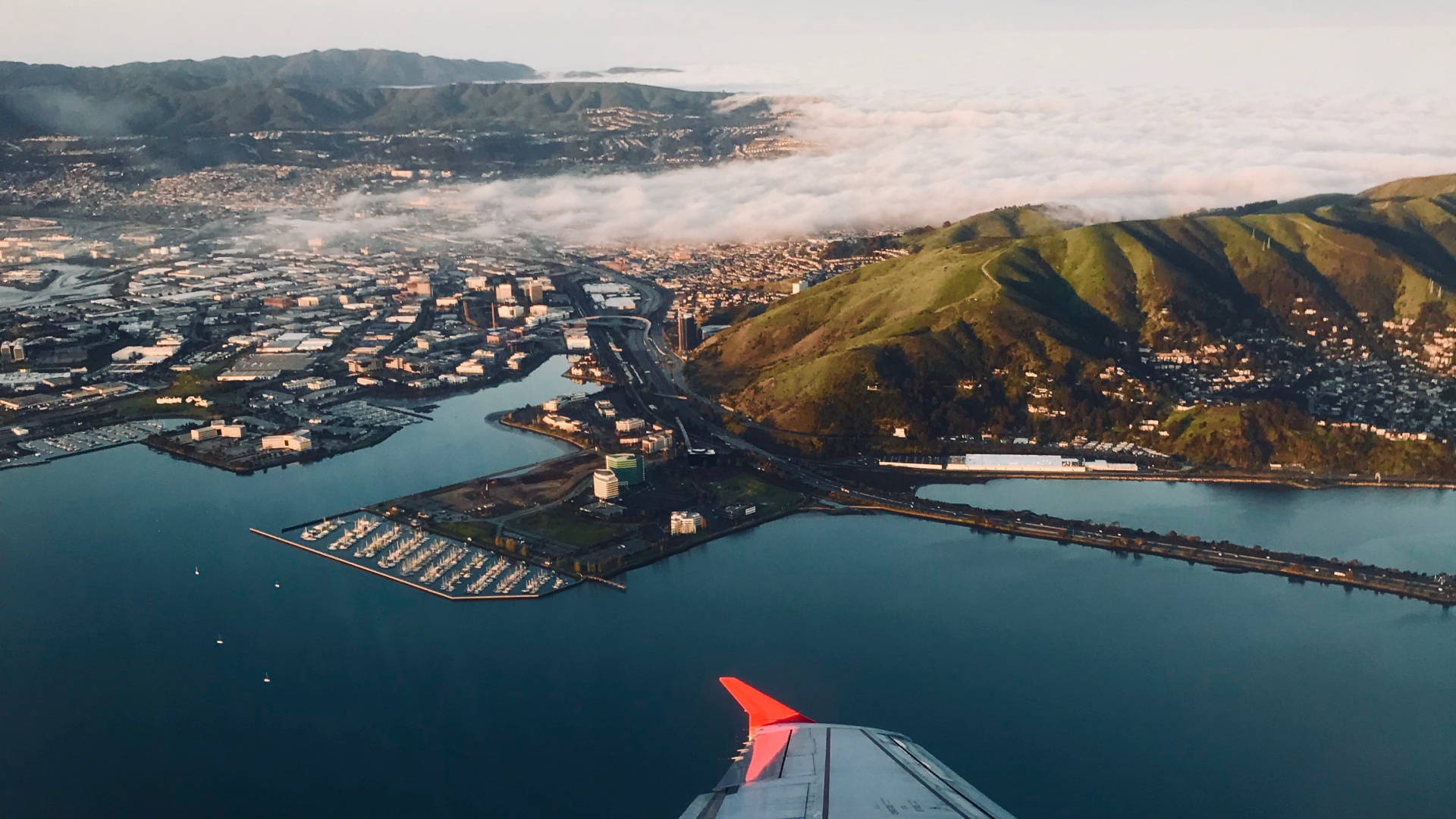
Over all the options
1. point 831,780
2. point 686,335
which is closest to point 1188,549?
point 831,780

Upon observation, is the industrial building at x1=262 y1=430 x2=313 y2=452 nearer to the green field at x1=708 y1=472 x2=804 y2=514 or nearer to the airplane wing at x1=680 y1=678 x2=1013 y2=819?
the green field at x1=708 y1=472 x2=804 y2=514

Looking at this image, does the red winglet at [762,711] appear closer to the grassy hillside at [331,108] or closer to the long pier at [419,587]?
the long pier at [419,587]

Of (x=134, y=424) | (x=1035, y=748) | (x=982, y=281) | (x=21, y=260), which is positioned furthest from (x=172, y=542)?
(x=21, y=260)

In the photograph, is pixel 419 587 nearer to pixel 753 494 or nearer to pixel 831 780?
pixel 753 494

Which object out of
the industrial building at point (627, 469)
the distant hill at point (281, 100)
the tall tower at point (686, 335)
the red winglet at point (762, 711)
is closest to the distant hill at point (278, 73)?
the distant hill at point (281, 100)

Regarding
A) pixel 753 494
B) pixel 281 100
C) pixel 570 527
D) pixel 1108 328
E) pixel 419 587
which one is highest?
pixel 281 100

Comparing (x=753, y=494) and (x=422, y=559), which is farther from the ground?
(x=753, y=494)

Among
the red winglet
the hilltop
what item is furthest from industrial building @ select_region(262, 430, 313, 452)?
the red winglet
